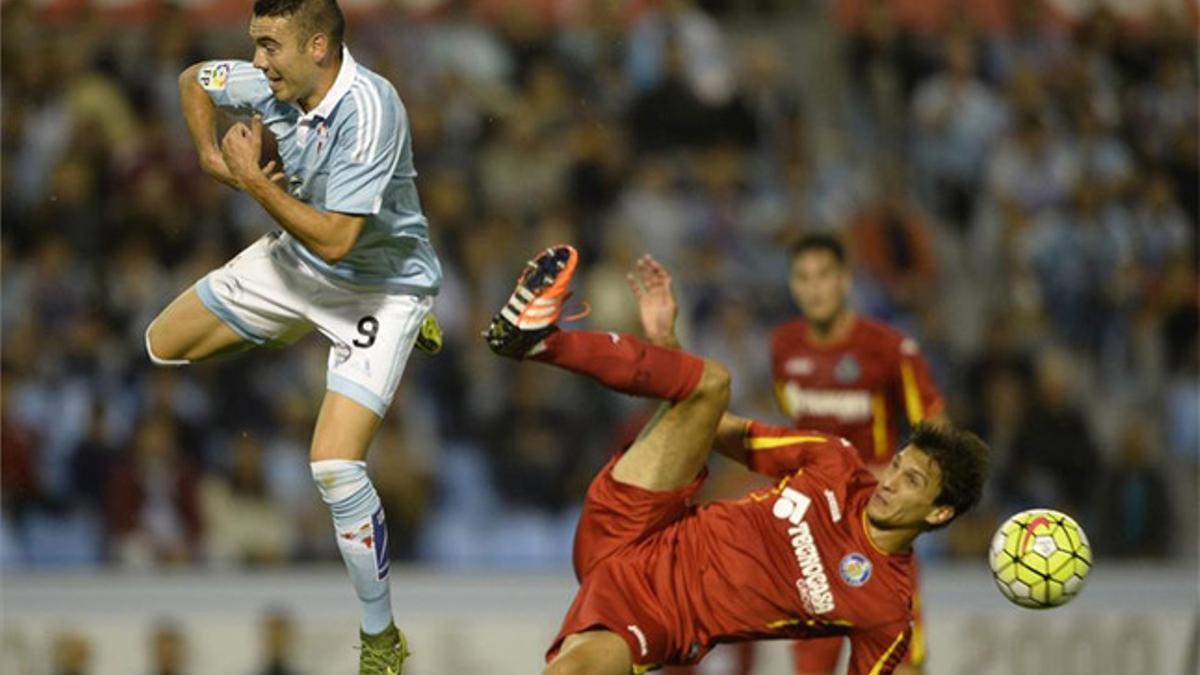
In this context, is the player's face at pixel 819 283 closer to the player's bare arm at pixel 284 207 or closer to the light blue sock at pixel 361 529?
the light blue sock at pixel 361 529

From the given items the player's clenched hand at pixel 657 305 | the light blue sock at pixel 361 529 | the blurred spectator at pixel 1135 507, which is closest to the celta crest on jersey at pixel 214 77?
the light blue sock at pixel 361 529

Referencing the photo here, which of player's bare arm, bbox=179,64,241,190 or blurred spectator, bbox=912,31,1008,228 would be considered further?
blurred spectator, bbox=912,31,1008,228

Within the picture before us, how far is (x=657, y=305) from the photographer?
7340 mm

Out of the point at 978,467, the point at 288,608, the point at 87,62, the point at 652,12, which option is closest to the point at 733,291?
the point at 652,12

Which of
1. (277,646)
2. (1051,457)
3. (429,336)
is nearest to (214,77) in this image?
(429,336)

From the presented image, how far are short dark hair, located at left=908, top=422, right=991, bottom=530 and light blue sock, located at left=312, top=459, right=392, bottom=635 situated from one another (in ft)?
6.08

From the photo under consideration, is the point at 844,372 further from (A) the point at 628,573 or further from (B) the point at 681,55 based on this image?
(B) the point at 681,55

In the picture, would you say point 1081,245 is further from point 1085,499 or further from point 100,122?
point 100,122

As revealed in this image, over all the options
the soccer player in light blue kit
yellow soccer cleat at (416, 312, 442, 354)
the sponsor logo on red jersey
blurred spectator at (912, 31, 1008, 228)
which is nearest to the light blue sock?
the soccer player in light blue kit

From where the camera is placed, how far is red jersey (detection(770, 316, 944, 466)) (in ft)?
28.9

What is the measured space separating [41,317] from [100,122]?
1.37 metres

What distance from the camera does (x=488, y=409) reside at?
36.9 feet

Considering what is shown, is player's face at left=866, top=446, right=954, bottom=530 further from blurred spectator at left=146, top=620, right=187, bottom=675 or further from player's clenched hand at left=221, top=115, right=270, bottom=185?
blurred spectator at left=146, top=620, right=187, bottom=675

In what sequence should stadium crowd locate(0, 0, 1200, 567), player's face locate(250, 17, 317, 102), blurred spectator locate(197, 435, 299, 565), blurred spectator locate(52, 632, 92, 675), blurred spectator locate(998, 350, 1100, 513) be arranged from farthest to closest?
blurred spectator locate(998, 350, 1100, 513), stadium crowd locate(0, 0, 1200, 567), blurred spectator locate(197, 435, 299, 565), blurred spectator locate(52, 632, 92, 675), player's face locate(250, 17, 317, 102)
